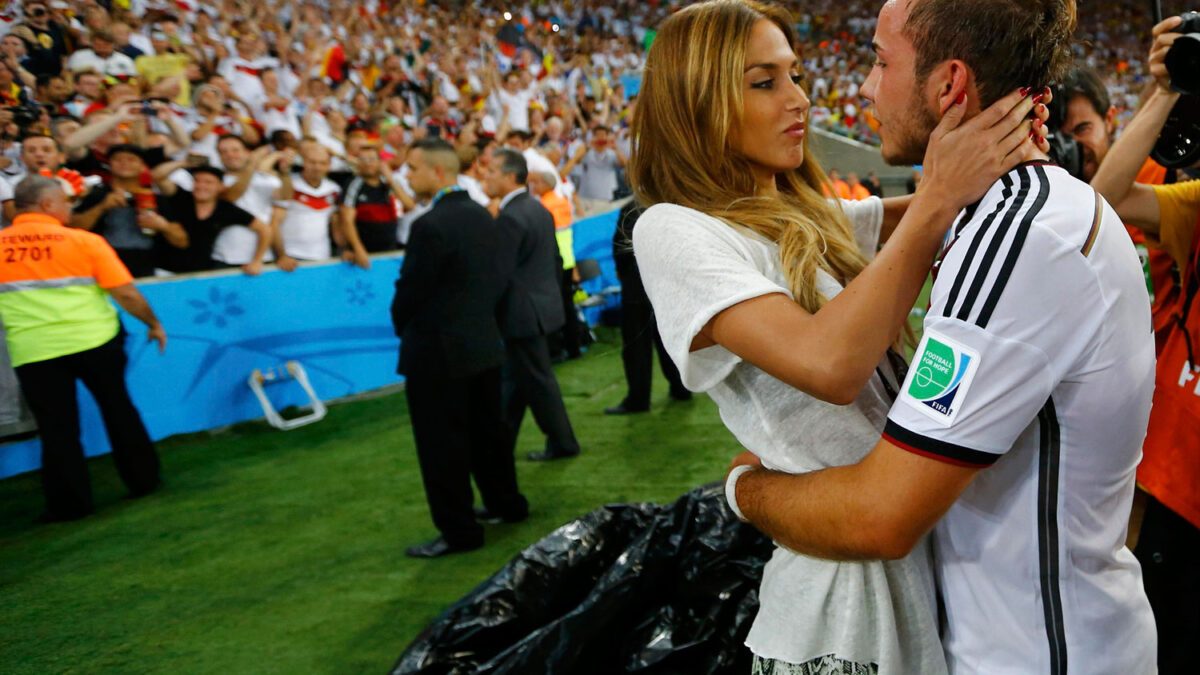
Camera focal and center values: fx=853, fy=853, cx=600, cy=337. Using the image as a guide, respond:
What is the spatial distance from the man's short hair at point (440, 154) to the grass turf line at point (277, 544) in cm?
174

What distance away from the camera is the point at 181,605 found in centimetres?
345

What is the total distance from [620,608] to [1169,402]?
52.9 inches

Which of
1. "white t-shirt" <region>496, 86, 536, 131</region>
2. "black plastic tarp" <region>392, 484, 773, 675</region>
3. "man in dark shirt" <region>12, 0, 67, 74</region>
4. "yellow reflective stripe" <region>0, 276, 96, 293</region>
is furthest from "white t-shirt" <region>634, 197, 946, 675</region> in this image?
"white t-shirt" <region>496, 86, 536, 131</region>

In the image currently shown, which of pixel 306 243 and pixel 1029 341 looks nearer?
pixel 1029 341

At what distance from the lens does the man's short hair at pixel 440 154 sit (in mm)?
3885

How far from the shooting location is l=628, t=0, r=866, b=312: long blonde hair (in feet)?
4.17

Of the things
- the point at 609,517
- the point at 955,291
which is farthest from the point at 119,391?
the point at 955,291

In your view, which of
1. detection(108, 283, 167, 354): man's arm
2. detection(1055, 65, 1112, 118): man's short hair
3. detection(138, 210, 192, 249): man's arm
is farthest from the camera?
detection(138, 210, 192, 249): man's arm

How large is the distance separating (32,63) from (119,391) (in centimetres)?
288

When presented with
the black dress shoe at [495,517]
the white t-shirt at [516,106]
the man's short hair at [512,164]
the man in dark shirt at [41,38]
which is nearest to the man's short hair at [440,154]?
the man's short hair at [512,164]

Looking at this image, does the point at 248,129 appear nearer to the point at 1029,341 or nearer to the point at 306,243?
the point at 306,243

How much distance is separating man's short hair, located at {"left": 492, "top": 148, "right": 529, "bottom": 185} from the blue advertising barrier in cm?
224

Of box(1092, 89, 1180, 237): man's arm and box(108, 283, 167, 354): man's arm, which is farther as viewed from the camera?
box(108, 283, 167, 354): man's arm

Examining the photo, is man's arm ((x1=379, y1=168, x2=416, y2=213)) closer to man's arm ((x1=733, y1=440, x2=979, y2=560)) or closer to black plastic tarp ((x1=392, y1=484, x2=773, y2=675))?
black plastic tarp ((x1=392, y1=484, x2=773, y2=675))
